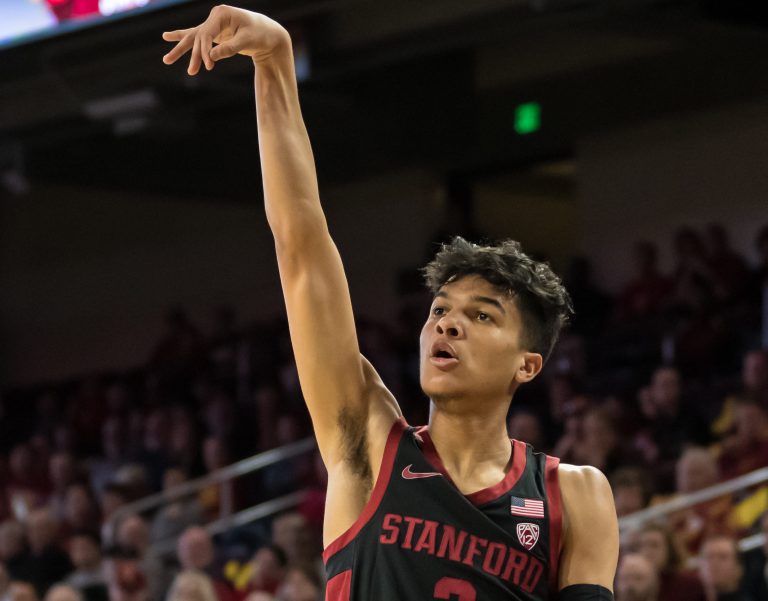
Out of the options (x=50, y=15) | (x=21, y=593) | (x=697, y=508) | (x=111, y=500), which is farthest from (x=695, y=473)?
(x=111, y=500)

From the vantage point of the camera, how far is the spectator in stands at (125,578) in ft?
27.8

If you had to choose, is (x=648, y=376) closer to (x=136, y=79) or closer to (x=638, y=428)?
(x=638, y=428)

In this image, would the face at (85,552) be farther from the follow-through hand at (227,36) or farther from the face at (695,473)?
the follow-through hand at (227,36)

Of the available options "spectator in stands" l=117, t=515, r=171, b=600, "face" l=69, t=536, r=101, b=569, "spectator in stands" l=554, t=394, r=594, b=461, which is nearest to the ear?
"spectator in stands" l=554, t=394, r=594, b=461

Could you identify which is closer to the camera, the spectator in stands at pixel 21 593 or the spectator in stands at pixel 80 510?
the spectator in stands at pixel 21 593

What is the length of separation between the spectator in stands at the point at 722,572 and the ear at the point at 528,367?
3.33 meters

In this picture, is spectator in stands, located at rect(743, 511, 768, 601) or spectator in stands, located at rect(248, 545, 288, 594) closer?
spectator in stands, located at rect(743, 511, 768, 601)

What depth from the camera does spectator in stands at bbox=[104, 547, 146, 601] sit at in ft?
27.8

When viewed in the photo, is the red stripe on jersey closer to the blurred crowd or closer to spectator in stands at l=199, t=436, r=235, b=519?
the blurred crowd

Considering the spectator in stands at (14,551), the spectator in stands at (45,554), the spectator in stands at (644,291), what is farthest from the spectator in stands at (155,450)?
the spectator in stands at (644,291)

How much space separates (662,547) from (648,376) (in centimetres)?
261

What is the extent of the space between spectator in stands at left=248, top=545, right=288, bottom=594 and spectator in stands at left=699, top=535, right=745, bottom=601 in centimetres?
255

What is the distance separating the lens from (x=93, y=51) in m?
8.73

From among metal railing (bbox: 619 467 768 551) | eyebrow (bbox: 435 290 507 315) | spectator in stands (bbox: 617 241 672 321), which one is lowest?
metal railing (bbox: 619 467 768 551)
